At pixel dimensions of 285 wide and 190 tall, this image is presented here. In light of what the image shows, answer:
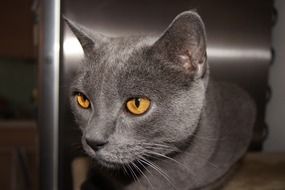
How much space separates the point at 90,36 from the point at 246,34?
336 mm

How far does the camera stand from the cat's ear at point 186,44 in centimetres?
49

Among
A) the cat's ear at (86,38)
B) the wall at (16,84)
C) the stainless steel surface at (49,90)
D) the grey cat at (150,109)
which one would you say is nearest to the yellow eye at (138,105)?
the grey cat at (150,109)

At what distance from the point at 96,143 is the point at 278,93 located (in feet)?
1.24

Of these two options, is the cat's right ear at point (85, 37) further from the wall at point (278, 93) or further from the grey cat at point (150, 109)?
the wall at point (278, 93)

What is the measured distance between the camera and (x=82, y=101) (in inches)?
23.9

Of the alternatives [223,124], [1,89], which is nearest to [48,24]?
[223,124]

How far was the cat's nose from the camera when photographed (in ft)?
1.70

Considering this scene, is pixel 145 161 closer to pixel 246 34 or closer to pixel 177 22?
pixel 177 22

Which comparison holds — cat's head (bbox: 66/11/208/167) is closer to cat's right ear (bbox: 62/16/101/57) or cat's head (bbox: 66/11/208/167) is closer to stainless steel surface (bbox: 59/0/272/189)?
cat's right ear (bbox: 62/16/101/57)

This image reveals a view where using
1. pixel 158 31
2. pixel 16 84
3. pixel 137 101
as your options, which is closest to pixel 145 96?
pixel 137 101

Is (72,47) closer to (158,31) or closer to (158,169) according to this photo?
(158,31)

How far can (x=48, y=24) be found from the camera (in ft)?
2.35

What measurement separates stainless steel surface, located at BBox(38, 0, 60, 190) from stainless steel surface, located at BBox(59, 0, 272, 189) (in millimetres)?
13

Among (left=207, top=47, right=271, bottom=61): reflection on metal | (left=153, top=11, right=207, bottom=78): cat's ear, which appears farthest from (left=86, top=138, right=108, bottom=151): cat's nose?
(left=207, top=47, right=271, bottom=61): reflection on metal
